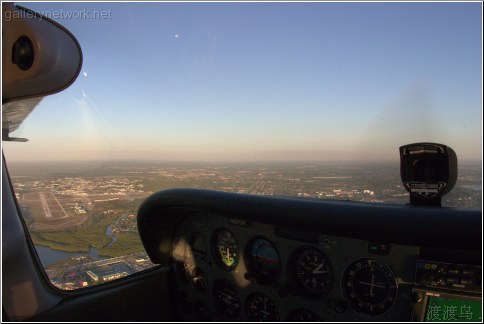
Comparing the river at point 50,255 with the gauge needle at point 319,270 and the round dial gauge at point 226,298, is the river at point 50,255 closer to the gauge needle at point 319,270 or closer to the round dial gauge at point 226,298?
the round dial gauge at point 226,298

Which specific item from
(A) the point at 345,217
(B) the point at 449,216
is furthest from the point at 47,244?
(B) the point at 449,216

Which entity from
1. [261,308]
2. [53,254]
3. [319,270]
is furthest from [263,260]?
[53,254]

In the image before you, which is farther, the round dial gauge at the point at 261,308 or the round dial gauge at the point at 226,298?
the round dial gauge at the point at 226,298

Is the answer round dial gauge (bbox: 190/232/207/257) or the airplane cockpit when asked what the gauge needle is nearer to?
the airplane cockpit

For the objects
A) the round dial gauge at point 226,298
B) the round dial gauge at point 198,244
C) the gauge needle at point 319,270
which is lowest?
the round dial gauge at point 226,298

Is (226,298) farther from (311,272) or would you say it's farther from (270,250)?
(311,272)

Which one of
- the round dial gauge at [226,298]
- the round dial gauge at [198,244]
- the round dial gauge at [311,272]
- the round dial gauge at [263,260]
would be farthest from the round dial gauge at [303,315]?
Answer: the round dial gauge at [198,244]

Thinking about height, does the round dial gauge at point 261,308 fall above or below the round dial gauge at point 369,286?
below
